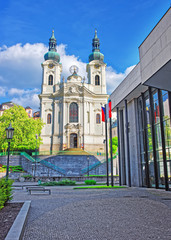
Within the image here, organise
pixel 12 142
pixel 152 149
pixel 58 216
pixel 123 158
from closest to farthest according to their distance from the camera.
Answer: pixel 58 216, pixel 152 149, pixel 123 158, pixel 12 142

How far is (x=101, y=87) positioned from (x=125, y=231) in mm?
50675

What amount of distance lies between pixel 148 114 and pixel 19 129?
87.3ft

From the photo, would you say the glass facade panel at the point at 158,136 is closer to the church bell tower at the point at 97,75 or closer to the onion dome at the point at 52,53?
the church bell tower at the point at 97,75

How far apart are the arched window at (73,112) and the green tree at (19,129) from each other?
29.6ft

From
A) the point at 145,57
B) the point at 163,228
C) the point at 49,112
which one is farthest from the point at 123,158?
the point at 49,112

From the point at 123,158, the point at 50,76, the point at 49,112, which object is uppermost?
the point at 50,76

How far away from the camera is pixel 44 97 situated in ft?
174

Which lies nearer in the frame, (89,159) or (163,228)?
(163,228)

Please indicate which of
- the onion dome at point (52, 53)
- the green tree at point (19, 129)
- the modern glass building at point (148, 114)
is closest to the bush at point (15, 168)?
the green tree at point (19, 129)

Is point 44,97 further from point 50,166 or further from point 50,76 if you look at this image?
point 50,166

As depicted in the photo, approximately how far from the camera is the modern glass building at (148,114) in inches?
439

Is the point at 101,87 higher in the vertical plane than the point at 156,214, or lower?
higher

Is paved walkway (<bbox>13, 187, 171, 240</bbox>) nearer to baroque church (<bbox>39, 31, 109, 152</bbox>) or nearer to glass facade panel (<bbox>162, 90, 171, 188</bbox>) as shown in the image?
glass facade panel (<bbox>162, 90, 171, 188</bbox>)

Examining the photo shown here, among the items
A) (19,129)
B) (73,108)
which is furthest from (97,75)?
(19,129)
